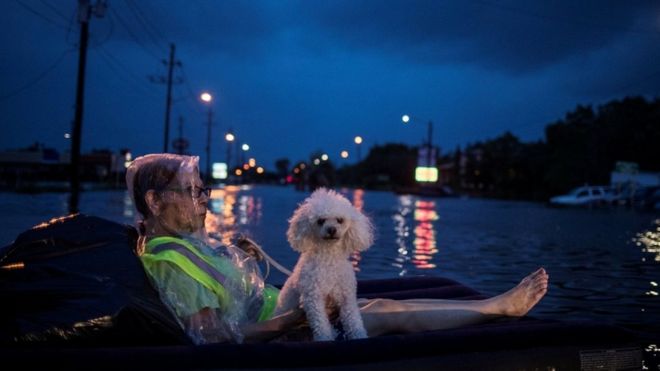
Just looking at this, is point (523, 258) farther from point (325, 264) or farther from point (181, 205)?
point (181, 205)

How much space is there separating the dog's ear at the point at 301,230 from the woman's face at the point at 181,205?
623mm

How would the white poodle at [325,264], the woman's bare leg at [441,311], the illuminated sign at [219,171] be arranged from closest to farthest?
the white poodle at [325,264]
the woman's bare leg at [441,311]
the illuminated sign at [219,171]

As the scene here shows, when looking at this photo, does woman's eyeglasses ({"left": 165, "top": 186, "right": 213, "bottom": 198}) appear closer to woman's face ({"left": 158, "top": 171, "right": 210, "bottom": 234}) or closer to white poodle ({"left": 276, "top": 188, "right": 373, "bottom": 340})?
woman's face ({"left": 158, "top": 171, "right": 210, "bottom": 234})

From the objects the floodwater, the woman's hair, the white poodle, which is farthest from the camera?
the floodwater

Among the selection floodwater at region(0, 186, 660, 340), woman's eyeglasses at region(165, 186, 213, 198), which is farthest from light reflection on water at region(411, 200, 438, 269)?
woman's eyeglasses at region(165, 186, 213, 198)

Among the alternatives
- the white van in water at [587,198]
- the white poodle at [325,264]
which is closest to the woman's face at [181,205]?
the white poodle at [325,264]

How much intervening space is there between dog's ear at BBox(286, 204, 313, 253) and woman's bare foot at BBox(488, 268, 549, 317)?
1273 millimetres

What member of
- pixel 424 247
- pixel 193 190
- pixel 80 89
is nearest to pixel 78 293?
pixel 193 190

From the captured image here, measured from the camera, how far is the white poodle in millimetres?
4102

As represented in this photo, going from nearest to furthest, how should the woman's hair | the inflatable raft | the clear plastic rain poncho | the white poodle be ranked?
the inflatable raft
the clear plastic rain poncho
the woman's hair
the white poodle

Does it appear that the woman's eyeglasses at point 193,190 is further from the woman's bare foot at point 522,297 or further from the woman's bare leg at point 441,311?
the woman's bare foot at point 522,297

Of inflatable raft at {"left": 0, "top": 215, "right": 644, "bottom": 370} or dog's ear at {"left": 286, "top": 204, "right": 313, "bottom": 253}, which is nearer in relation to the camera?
inflatable raft at {"left": 0, "top": 215, "right": 644, "bottom": 370}

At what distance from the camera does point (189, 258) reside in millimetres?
3729

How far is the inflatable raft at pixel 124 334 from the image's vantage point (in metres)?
3.25
